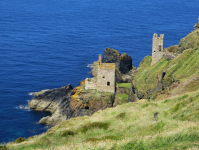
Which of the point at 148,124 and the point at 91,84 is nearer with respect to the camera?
the point at 148,124

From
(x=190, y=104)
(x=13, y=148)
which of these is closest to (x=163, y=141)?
(x=190, y=104)

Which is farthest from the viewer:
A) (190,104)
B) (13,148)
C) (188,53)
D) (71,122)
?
(188,53)

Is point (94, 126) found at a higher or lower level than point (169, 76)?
lower

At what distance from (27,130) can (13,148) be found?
157 feet

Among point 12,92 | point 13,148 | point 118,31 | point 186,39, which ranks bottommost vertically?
point 13,148

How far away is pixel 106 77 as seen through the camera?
206ft

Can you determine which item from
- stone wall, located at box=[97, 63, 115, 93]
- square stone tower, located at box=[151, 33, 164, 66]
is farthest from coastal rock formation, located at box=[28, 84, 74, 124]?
square stone tower, located at box=[151, 33, 164, 66]

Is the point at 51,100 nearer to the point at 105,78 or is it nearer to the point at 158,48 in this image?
the point at 105,78

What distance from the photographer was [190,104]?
1085 inches

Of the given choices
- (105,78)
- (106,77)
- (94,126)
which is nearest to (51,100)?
(105,78)

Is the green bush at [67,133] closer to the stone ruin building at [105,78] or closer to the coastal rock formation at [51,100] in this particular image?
the stone ruin building at [105,78]

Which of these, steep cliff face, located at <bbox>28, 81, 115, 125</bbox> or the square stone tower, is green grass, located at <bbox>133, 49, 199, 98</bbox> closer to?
the square stone tower

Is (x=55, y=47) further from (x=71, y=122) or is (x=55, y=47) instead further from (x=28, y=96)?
(x=71, y=122)

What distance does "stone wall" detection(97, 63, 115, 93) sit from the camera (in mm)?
62156
